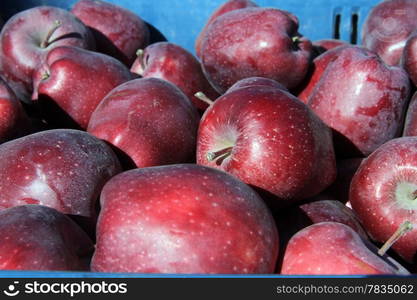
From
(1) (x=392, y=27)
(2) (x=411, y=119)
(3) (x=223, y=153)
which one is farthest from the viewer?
(1) (x=392, y=27)

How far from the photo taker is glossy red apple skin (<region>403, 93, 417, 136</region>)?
1.53 m

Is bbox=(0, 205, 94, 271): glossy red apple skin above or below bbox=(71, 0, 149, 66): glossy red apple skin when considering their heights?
below

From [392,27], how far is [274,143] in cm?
110

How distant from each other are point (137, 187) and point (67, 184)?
26cm

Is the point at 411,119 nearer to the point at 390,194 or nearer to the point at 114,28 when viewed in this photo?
the point at 390,194

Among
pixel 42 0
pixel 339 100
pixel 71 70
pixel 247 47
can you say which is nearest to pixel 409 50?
pixel 339 100

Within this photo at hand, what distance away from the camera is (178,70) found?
1898 millimetres

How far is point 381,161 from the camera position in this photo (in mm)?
1290

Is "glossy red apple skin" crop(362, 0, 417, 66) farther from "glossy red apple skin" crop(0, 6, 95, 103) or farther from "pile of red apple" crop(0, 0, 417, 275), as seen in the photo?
"glossy red apple skin" crop(0, 6, 95, 103)

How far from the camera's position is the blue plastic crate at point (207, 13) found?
237 cm

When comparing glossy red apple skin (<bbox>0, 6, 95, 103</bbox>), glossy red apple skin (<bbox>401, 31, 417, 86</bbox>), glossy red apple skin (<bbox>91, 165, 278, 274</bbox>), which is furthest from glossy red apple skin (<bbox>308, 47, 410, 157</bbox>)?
glossy red apple skin (<bbox>0, 6, 95, 103</bbox>)

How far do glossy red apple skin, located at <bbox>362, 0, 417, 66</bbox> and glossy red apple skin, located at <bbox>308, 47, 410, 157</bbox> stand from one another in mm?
487

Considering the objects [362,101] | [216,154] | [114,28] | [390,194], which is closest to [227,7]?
[114,28]

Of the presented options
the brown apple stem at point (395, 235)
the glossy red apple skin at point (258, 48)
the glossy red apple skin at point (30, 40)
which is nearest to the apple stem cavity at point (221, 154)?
the brown apple stem at point (395, 235)
